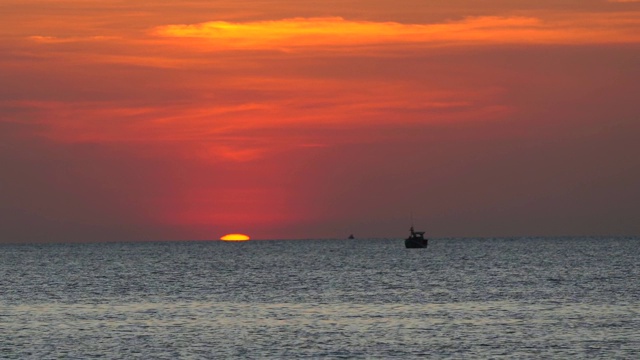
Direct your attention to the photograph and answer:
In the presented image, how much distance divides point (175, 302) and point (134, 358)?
42.4 metres

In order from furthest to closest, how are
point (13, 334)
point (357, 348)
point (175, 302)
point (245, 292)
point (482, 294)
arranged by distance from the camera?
1. point (245, 292)
2. point (482, 294)
3. point (175, 302)
4. point (13, 334)
5. point (357, 348)

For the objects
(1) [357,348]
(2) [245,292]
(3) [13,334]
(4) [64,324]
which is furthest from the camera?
(2) [245,292]

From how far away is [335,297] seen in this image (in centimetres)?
Answer: 11025

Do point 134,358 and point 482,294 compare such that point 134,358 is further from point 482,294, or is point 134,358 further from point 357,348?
point 482,294

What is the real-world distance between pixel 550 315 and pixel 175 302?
3606 cm

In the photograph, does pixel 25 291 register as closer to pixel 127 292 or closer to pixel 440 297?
pixel 127 292

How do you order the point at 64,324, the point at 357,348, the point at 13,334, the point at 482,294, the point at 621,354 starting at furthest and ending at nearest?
the point at 482,294 < the point at 64,324 < the point at 13,334 < the point at 357,348 < the point at 621,354

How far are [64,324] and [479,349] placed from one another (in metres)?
31.9

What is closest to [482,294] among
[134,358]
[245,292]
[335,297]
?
[335,297]

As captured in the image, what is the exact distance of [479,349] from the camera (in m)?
66.0

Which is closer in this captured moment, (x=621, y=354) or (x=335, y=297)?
(x=621, y=354)

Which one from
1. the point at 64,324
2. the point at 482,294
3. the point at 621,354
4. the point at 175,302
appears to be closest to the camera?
the point at 621,354

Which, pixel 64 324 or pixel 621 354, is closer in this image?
pixel 621 354

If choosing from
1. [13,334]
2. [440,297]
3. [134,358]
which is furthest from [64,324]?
[440,297]
